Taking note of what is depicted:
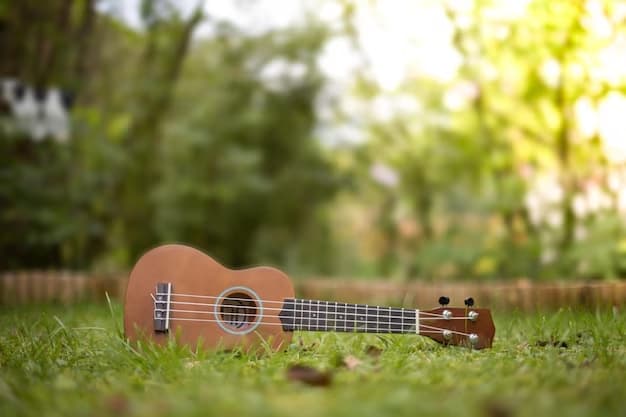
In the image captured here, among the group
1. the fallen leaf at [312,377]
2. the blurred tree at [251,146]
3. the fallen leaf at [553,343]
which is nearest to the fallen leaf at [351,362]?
the fallen leaf at [312,377]

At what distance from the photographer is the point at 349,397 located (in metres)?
1.19

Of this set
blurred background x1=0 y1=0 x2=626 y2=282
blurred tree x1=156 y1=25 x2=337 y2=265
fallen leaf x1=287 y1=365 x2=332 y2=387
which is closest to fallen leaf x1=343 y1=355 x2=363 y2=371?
fallen leaf x1=287 y1=365 x2=332 y2=387

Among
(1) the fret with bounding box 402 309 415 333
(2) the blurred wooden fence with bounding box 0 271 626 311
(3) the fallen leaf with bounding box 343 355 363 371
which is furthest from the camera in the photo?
(2) the blurred wooden fence with bounding box 0 271 626 311

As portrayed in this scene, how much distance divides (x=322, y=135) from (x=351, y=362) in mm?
6110

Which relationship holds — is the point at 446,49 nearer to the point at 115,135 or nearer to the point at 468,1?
the point at 468,1

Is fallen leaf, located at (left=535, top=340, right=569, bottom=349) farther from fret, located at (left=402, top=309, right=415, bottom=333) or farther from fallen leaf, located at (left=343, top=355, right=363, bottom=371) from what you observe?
fallen leaf, located at (left=343, top=355, right=363, bottom=371)

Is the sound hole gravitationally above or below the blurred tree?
below

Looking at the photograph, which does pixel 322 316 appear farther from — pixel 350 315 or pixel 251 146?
pixel 251 146

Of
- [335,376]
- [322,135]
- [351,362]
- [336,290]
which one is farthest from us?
[322,135]

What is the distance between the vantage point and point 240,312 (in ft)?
7.06

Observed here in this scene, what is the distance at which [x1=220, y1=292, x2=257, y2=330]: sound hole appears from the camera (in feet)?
6.93

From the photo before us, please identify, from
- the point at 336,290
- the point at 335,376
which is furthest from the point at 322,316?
the point at 336,290

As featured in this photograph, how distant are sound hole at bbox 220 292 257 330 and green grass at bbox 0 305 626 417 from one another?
157 mm

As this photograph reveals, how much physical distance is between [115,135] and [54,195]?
0.80 meters
